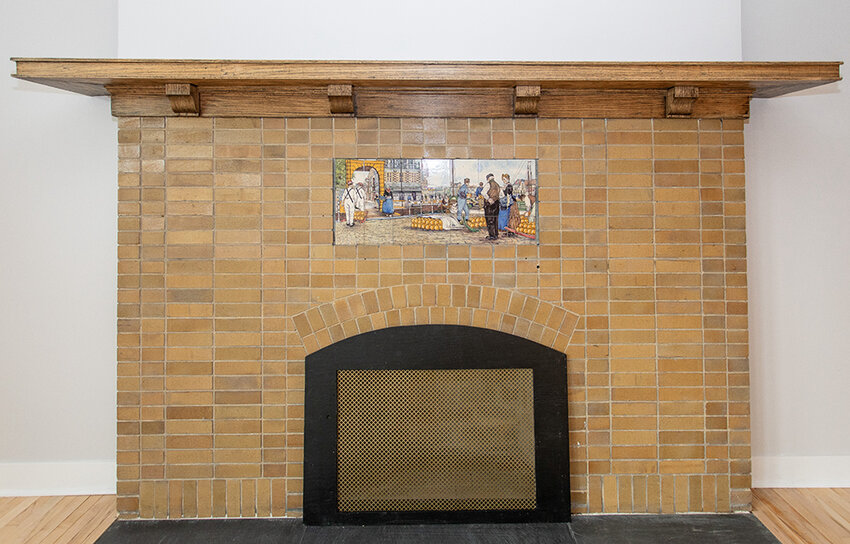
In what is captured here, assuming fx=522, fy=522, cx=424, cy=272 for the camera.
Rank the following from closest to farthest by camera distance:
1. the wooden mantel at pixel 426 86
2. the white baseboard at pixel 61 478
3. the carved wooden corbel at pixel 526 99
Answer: the wooden mantel at pixel 426 86 → the carved wooden corbel at pixel 526 99 → the white baseboard at pixel 61 478

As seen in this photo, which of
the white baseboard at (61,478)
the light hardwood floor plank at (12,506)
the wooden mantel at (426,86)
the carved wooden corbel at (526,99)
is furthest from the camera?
the white baseboard at (61,478)

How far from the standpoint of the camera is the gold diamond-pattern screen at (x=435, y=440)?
7.90 ft

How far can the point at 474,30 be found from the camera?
2543mm

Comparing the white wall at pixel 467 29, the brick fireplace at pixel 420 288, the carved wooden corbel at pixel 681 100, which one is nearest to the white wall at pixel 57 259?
the brick fireplace at pixel 420 288

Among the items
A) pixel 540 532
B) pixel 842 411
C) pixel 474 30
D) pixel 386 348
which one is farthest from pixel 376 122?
pixel 842 411

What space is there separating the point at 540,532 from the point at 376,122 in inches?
79.2

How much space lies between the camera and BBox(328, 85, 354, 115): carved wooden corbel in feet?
7.61

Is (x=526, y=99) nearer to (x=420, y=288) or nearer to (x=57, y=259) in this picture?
(x=420, y=288)

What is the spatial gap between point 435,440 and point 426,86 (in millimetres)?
1634

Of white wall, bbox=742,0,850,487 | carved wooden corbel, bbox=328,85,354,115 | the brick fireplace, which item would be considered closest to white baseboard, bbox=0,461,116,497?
the brick fireplace

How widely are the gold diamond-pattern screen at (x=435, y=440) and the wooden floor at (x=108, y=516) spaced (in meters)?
1.12

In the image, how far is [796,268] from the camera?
2.71m

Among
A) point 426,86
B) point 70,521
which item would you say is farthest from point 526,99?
point 70,521

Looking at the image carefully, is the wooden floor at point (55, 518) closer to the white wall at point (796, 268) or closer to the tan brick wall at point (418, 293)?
the tan brick wall at point (418, 293)
